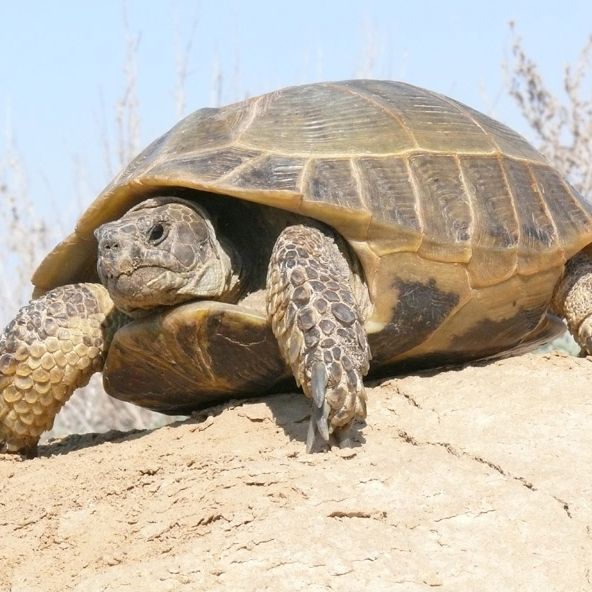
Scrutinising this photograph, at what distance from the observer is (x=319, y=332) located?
13.9ft

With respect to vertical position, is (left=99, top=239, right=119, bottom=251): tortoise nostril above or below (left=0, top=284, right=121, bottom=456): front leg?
above

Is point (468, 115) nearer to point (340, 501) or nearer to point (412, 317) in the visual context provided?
→ point (412, 317)

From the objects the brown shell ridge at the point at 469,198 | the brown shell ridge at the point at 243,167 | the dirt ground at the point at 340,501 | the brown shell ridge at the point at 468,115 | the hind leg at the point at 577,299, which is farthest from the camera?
the hind leg at the point at 577,299

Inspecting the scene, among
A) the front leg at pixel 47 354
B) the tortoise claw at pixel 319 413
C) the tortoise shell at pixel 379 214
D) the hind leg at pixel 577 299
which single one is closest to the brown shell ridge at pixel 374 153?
the tortoise shell at pixel 379 214

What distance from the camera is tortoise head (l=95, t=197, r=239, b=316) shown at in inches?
184

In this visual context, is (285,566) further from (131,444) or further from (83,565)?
(131,444)

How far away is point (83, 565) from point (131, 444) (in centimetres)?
129

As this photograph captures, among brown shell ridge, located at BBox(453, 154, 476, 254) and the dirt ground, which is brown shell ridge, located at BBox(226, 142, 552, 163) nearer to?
brown shell ridge, located at BBox(453, 154, 476, 254)

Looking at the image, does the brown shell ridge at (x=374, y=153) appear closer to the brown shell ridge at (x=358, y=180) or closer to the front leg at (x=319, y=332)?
the brown shell ridge at (x=358, y=180)

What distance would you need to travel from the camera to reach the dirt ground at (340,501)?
324cm

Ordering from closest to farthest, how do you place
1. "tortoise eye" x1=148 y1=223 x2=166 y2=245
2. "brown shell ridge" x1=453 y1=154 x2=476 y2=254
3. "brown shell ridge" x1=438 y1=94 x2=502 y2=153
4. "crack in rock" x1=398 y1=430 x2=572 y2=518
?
"crack in rock" x1=398 y1=430 x2=572 y2=518 → "tortoise eye" x1=148 y1=223 x2=166 y2=245 → "brown shell ridge" x1=453 y1=154 x2=476 y2=254 → "brown shell ridge" x1=438 y1=94 x2=502 y2=153

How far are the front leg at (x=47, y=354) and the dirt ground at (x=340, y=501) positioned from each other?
1.07ft

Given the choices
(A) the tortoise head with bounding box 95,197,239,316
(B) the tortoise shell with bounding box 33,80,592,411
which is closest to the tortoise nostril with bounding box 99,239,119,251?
(A) the tortoise head with bounding box 95,197,239,316

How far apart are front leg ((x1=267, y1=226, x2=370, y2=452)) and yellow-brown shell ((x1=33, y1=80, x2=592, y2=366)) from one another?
31 centimetres
